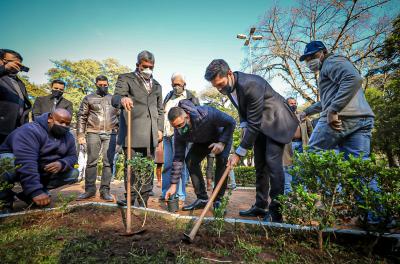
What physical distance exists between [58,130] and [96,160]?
3.43 feet

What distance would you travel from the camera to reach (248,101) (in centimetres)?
280

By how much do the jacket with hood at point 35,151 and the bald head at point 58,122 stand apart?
56mm

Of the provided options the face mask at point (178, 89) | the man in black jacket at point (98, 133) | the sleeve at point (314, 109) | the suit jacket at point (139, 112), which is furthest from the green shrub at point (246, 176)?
the suit jacket at point (139, 112)

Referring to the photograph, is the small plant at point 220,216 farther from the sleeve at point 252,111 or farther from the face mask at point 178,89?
the face mask at point 178,89

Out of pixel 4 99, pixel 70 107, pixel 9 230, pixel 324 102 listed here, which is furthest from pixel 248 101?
pixel 70 107

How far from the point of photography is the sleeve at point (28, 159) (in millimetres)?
2791

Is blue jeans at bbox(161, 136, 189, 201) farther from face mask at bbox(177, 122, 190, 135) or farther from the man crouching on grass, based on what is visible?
the man crouching on grass

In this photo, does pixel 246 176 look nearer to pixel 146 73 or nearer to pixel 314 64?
pixel 314 64

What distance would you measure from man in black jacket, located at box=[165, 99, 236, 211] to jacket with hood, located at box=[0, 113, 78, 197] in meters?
1.64

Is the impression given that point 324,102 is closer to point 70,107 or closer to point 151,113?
point 151,113

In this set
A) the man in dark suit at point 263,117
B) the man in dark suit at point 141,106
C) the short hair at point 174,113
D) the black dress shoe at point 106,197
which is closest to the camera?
the man in dark suit at point 263,117

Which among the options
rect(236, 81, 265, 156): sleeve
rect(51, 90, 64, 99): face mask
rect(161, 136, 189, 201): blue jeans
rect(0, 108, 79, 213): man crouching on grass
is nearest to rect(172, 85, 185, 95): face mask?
rect(161, 136, 189, 201): blue jeans

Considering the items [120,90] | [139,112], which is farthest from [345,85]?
[120,90]

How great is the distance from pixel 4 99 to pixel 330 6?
1653 cm
